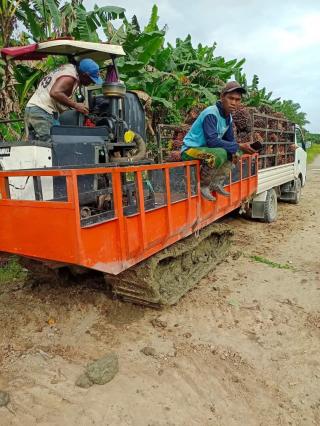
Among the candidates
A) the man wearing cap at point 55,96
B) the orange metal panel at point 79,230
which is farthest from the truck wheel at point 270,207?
the man wearing cap at point 55,96

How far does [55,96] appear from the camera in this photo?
11.3 feet

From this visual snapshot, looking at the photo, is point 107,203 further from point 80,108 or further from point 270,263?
point 270,263

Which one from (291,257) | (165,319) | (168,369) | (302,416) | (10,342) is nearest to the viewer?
(302,416)

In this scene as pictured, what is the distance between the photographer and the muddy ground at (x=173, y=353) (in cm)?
244

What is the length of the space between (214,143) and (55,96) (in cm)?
164

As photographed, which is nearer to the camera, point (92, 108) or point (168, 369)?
point (168, 369)

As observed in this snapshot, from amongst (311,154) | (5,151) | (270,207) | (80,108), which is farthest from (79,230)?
(311,154)

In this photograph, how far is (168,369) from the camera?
2854mm

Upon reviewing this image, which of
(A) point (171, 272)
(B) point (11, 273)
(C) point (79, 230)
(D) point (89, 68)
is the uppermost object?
(D) point (89, 68)

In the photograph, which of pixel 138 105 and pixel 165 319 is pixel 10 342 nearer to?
pixel 165 319

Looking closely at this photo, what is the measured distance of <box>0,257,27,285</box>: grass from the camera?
4.34 meters

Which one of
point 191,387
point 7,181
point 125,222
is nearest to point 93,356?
point 191,387

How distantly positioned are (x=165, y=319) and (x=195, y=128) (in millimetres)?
2027

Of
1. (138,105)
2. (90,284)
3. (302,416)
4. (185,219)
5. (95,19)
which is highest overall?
(95,19)
